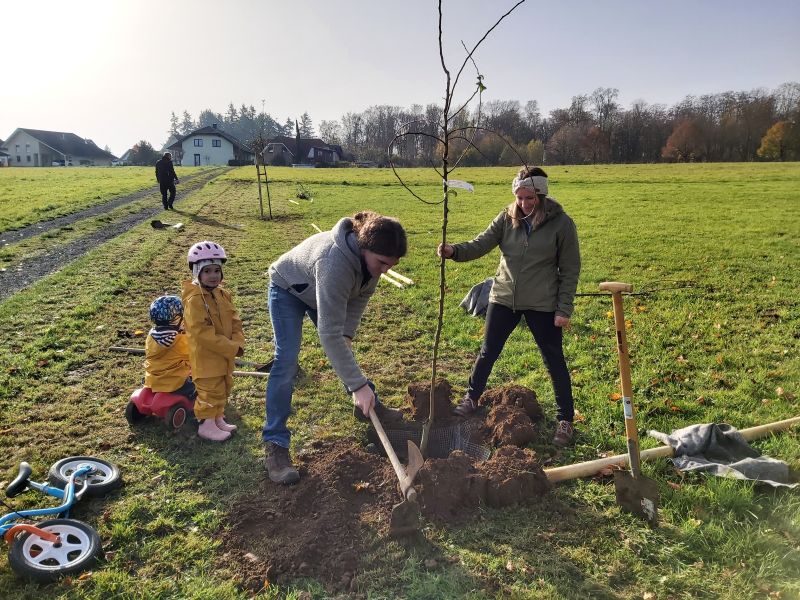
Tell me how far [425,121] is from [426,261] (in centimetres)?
816

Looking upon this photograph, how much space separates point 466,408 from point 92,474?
2981 millimetres

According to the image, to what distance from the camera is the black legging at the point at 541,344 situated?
4.14 metres

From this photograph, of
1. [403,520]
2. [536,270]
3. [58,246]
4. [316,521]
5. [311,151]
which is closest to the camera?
[403,520]

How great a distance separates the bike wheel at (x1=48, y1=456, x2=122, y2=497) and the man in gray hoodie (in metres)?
1.06

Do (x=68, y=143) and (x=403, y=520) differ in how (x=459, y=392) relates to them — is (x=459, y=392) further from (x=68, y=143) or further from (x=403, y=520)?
(x=68, y=143)

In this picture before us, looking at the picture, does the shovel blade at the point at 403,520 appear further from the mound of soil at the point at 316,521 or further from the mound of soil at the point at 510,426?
the mound of soil at the point at 510,426

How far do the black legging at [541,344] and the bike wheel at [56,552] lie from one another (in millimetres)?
3052

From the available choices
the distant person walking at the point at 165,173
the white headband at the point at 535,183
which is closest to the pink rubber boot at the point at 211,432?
the white headband at the point at 535,183

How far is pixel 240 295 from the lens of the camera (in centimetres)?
855

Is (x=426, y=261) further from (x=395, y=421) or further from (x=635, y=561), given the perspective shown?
(x=635, y=561)

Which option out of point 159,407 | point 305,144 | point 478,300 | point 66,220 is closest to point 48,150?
point 305,144

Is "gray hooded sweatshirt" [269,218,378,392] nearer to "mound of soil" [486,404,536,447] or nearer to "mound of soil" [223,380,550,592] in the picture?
"mound of soil" [223,380,550,592]

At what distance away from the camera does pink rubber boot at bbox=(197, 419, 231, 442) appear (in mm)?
4188

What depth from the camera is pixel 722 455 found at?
12.7ft
